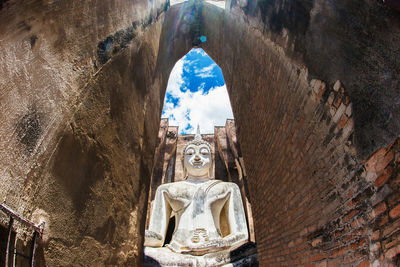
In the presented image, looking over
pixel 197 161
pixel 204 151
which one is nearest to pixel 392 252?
pixel 197 161

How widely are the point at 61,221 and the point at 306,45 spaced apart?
2298 mm

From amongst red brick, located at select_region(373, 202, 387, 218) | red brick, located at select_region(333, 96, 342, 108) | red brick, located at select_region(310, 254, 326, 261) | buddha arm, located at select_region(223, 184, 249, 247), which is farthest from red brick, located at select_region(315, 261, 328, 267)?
buddha arm, located at select_region(223, 184, 249, 247)

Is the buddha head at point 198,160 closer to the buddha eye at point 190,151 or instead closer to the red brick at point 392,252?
the buddha eye at point 190,151

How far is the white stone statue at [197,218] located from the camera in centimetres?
569

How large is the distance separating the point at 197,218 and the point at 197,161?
1903 millimetres

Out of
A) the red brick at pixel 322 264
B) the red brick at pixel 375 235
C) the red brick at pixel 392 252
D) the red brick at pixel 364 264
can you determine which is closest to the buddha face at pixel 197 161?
the red brick at pixel 322 264

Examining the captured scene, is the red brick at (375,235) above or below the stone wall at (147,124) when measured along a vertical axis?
below

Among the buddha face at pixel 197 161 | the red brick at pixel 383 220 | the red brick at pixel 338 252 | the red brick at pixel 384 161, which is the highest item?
the buddha face at pixel 197 161

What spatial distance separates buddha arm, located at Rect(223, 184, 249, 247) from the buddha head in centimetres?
111

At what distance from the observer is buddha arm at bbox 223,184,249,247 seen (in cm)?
651

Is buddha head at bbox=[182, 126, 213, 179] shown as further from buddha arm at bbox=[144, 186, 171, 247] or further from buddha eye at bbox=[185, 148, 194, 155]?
buddha arm at bbox=[144, 186, 171, 247]

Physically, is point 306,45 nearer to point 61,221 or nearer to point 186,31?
point 61,221

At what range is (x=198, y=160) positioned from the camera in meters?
8.75

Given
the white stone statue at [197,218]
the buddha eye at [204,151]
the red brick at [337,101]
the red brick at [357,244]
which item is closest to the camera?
the red brick at [357,244]
